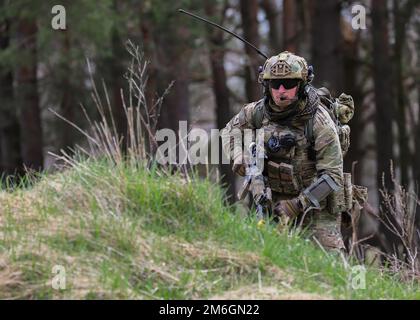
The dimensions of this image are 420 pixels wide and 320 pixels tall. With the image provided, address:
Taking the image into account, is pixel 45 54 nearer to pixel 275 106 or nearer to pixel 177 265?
pixel 275 106

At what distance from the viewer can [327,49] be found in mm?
15539

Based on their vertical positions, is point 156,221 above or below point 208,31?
below

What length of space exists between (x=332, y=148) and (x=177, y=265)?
1.91m

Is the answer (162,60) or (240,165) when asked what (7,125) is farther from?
(240,165)

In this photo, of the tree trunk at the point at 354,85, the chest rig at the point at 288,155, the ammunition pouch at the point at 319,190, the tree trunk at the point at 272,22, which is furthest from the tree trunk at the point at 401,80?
the ammunition pouch at the point at 319,190

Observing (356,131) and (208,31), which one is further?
(356,131)

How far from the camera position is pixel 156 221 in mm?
5594

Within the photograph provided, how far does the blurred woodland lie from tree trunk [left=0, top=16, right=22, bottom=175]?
25mm

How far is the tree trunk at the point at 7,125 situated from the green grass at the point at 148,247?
1348 cm

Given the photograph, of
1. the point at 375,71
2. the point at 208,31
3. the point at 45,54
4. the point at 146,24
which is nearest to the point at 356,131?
the point at 375,71

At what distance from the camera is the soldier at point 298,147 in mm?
6562

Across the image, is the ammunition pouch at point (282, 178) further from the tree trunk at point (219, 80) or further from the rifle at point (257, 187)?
the tree trunk at point (219, 80)

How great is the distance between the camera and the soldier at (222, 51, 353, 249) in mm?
6562

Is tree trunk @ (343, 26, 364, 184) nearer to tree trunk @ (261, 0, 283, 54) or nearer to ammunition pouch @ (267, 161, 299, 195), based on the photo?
tree trunk @ (261, 0, 283, 54)
